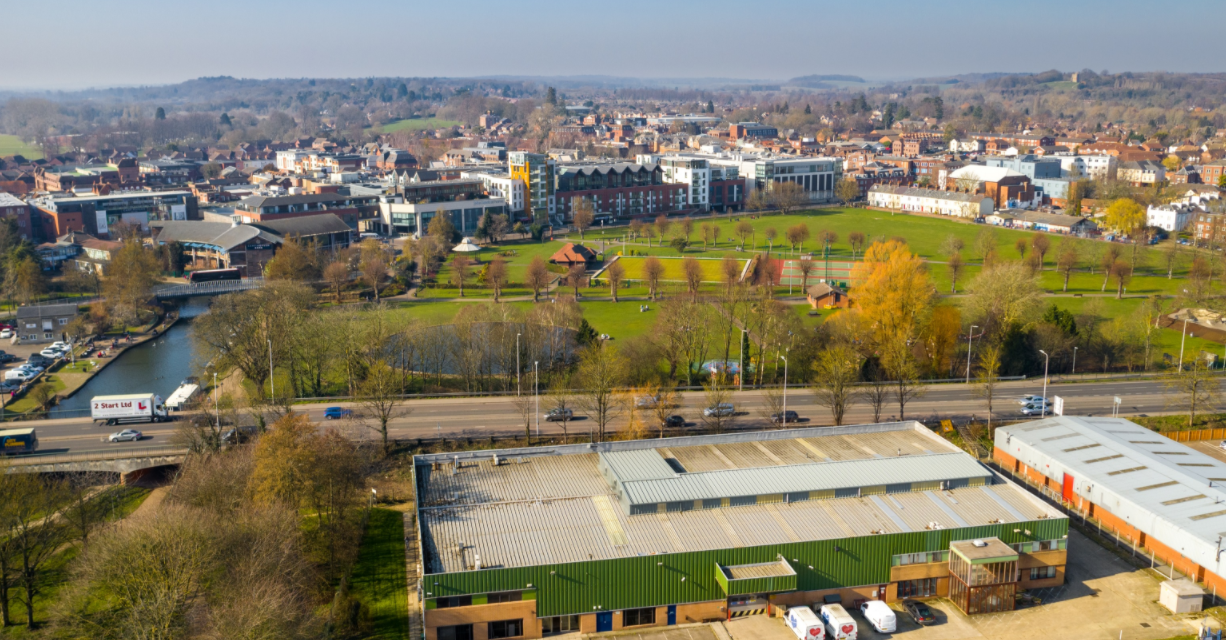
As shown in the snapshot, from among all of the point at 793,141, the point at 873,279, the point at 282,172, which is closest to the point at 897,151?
the point at 793,141

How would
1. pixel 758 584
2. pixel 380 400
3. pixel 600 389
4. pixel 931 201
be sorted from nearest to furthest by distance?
1. pixel 758 584
2. pixel 380 400
3. pixel 600 389
4. pixel 931 201

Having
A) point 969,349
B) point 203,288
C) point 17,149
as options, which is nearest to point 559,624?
point 969,349

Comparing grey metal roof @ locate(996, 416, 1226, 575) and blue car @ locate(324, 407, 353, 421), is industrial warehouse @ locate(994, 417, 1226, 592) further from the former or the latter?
blue car @ locate(324, 407, 353, 421)

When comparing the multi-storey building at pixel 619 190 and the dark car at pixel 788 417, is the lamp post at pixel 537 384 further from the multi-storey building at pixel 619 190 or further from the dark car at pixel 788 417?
the multi-storey building at pixel 619 190

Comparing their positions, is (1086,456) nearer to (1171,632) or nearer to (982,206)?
(1171,632)

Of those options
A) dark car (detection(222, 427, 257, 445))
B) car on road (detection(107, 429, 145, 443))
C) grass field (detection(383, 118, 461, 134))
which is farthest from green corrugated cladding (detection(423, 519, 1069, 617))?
grass field (detection(383, 118, 461, 134))

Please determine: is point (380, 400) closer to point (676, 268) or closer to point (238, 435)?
point (238, 435)

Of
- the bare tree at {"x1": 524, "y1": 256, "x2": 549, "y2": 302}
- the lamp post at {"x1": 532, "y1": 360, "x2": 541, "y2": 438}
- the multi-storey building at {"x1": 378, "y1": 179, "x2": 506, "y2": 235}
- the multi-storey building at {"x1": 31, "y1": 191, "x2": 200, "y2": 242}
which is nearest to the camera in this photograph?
the lamp post at {"x1": 532, "y1": 360, "x2": 541, "y2": 438}
